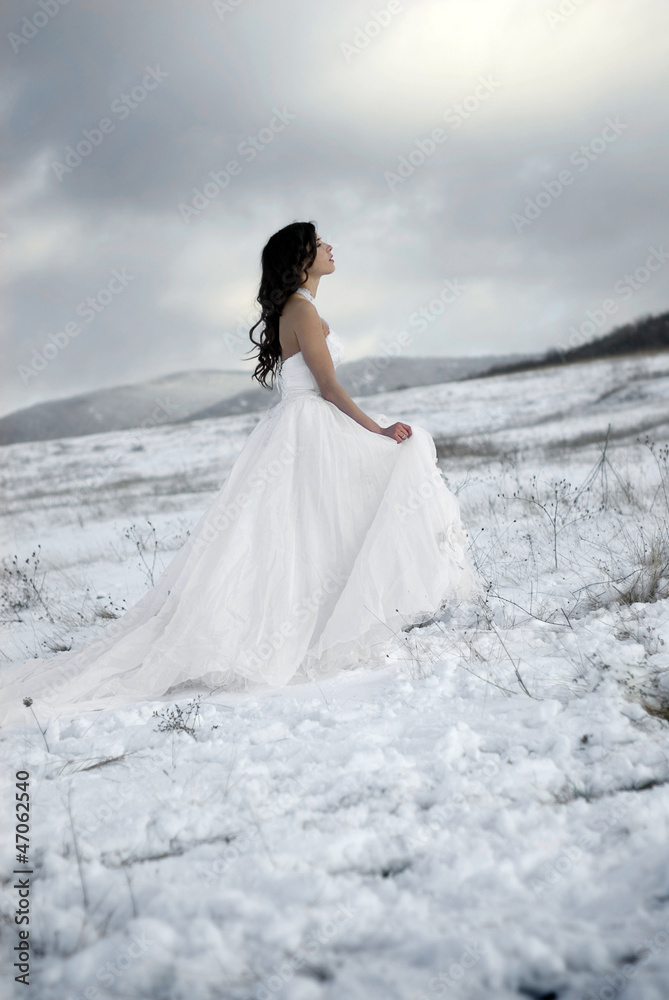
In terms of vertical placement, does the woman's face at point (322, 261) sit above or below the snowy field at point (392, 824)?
above

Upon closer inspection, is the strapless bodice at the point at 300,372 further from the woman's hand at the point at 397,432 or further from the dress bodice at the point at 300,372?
the woman's hand at the point at 397,432

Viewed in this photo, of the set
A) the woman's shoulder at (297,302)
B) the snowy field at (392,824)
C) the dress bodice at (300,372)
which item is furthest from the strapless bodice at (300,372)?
the snowy field at (392,824)

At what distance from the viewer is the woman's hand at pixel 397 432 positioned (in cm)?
414

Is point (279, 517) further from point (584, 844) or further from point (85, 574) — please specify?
point (85, 574)

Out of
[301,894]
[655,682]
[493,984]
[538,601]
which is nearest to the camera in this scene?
[493,984]

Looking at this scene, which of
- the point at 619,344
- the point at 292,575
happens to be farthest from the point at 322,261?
the point at 619,344

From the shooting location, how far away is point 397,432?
4141 mm

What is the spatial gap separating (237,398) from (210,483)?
113 ft

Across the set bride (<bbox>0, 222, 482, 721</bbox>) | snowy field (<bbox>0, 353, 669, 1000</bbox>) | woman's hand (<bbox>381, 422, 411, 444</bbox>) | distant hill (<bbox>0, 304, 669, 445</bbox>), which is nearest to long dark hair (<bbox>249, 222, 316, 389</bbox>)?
bride (<bbox>0, 222, 482, 721</bbox>)

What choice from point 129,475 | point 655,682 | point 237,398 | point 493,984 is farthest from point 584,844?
point 237,398

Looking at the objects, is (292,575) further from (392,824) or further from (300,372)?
(392,824)

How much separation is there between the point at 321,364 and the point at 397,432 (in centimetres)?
70

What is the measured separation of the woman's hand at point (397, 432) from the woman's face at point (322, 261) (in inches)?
46.5

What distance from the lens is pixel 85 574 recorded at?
25.7 ft
